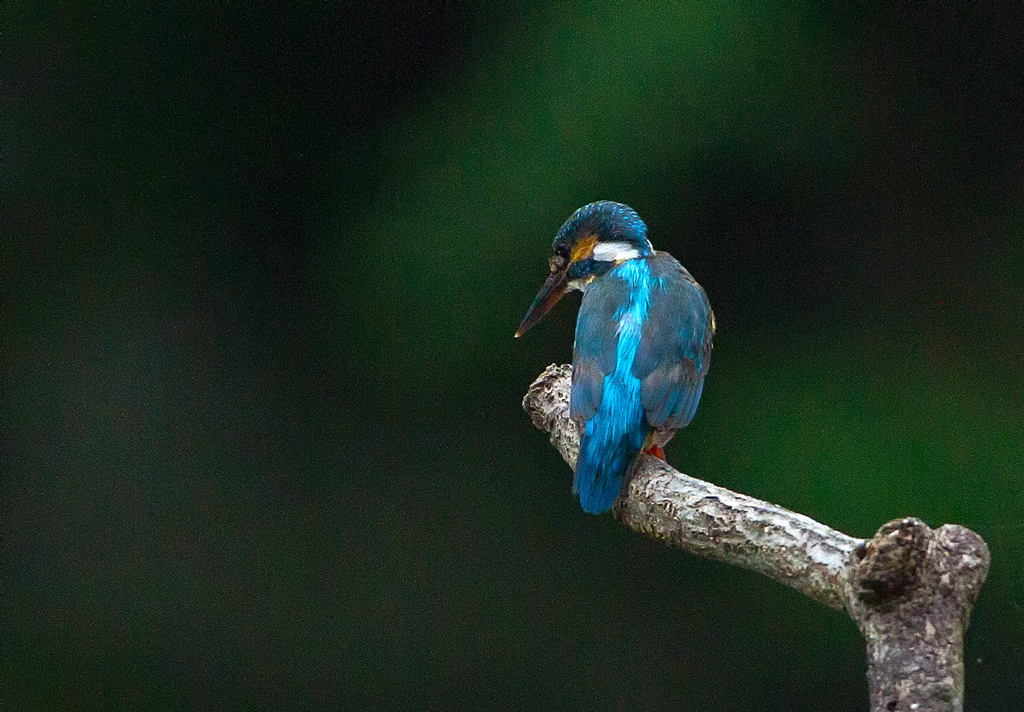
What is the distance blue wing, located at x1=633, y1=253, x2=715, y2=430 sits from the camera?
1.72 metres

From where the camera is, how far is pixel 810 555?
112 cm

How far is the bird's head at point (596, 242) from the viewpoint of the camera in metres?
2.10

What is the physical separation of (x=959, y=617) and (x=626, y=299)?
3.12 ft

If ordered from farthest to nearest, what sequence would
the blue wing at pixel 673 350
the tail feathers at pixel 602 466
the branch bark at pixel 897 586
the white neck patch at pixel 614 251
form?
the white neck patch at pixel 614 251 → the blue wing at pixel 673 350 → the tail feathers at pixel 602 466 → the branch bark at pixel 897 586

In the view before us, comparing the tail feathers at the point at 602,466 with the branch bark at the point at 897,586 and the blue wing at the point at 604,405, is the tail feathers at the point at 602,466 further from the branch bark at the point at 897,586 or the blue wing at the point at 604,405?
the branch bark at the point at 897,586

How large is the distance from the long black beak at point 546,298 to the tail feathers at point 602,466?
0.58 metres

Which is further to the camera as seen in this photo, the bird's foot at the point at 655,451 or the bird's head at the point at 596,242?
the bird's head at the point at 596,242

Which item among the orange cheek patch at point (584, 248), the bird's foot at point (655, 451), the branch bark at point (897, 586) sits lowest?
the branch bark at point (897, 586)

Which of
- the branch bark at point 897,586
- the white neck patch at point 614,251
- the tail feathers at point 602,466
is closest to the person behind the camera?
the branch bark at point 897,586

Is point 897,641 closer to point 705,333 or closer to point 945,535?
point 945,535

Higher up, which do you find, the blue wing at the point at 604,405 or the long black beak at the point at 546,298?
the long black beak at the point at 546,298

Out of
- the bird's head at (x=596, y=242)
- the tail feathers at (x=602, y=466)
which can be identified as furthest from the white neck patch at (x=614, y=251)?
the tail feathers at (x=602, y=466)

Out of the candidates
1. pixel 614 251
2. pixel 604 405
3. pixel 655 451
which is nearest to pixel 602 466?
pixel 604 405

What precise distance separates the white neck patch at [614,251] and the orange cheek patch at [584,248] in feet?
0.05
